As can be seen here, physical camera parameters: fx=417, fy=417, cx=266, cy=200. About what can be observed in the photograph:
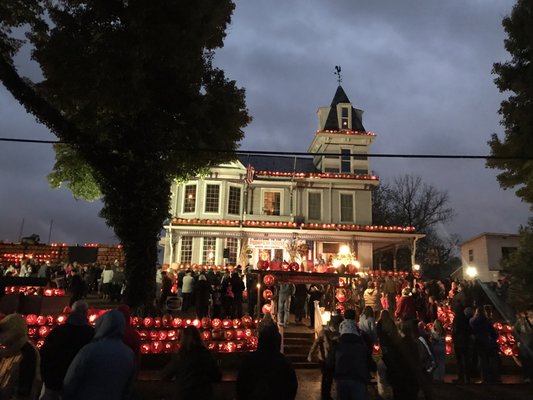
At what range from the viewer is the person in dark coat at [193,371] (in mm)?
4172

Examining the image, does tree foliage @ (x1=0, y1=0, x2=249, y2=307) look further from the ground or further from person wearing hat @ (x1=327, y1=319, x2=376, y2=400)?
person wearing hat @ (x1=327, y1=319, x2=376, y2=400)

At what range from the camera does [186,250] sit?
26.9 m

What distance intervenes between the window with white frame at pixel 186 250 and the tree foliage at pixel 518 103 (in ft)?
58.7

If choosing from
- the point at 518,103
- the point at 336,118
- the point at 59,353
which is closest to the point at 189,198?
the point at 336,118

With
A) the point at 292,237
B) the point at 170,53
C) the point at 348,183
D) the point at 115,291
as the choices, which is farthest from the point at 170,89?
the point at 348,183

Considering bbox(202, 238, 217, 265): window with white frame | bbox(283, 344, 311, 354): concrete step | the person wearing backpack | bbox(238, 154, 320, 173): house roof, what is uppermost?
bbox(238, 154, 320, 173): house roof

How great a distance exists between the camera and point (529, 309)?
10.3m

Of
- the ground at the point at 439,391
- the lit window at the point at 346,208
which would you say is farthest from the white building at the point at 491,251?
the ground at the point at 439,391

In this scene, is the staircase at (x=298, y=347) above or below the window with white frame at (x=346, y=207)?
below

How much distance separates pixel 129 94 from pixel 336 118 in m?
21.5

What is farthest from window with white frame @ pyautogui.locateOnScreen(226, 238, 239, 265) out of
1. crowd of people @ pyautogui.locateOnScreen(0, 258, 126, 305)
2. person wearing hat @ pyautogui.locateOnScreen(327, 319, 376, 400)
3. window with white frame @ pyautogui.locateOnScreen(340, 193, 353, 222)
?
person wearing hat @ pyautogui.locateOnScreen(327, 319, 376, 400)

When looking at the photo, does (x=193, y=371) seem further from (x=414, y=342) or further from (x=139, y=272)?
(x=139, y=272)

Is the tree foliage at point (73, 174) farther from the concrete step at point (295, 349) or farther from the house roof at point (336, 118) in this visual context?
the house roof at point (336, 118)

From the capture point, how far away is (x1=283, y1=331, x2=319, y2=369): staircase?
12.1 meters
